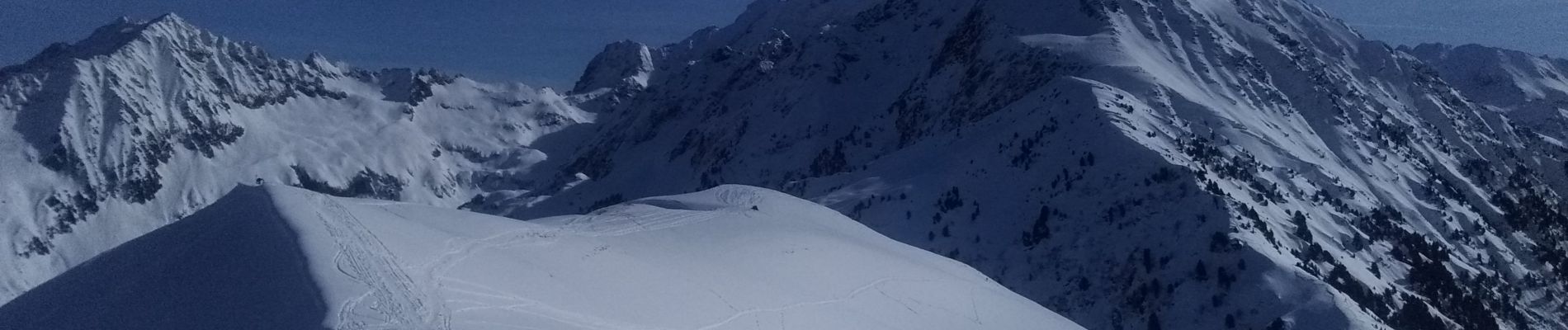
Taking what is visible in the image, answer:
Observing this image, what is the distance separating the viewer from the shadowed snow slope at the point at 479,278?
18453 millimetres

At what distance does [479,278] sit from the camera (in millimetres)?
23547

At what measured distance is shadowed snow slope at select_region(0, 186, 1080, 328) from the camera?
1845 centimetres

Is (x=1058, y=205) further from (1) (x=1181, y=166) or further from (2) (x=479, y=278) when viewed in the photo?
(2) (x=479, y=278)

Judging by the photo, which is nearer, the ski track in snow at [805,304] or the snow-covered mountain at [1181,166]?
the ski track in snow at [805,304]

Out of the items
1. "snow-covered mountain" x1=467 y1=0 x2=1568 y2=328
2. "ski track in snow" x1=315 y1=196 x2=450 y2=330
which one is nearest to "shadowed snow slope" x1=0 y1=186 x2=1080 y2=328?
"ski track in snow" x1=315 y1=196 x2=450 y2=330

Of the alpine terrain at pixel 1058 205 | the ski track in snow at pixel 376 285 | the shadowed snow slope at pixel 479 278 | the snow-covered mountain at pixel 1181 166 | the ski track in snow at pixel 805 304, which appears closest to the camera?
the ski track in snow at pixel 376 285

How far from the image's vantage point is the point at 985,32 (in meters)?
130

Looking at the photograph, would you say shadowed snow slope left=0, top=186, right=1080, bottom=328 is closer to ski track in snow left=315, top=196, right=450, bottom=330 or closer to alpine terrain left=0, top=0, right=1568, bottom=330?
ski track in snow left=315, top=196, right=450, bottom=330

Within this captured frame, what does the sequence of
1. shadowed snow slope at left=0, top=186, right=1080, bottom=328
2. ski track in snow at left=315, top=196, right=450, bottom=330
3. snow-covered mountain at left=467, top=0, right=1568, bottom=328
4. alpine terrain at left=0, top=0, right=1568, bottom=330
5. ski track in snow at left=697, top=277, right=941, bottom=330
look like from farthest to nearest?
snow-covered mountain at left=467, top=0, right=1568, bottom=328 → alpine terrain at left=0, top=0, right=1568, bottom=330 → ski track in snow at left=697, top=277, right=941, bottom=330 → shadowed snow slope at left=0, top=186, right=1080, bottom=328 → ski track in snow at left=315, top=196, right=450, bottom=330

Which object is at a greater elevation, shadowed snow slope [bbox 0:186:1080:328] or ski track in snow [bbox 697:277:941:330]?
shadowed snow slope [bbox 0:186:1080:328]

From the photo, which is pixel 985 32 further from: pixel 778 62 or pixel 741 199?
pixel 741 199

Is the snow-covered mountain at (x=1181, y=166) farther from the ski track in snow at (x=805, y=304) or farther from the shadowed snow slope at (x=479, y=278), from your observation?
the ski track in snow at (x=805, y=304)

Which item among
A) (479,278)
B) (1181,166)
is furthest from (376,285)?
(1181,166)

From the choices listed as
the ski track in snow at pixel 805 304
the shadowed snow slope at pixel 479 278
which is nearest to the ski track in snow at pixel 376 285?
the shadowed snow slope at pixel 479 278
